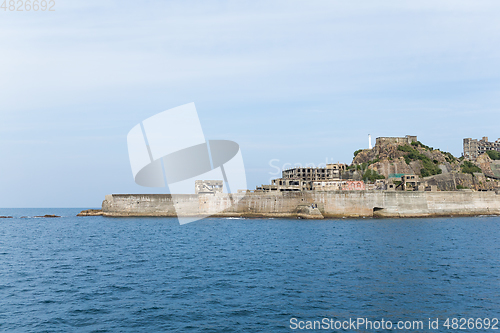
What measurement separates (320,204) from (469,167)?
75.3 meters

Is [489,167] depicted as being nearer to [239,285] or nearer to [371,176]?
[371,176]

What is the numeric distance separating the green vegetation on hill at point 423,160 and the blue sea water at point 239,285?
269ft

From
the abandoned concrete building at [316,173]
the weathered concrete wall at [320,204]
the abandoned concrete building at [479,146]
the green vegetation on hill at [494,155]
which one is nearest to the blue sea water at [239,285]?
the weathered concrete wall at [320,204]

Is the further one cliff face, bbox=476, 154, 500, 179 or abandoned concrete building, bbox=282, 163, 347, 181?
cliff face, bbox=476, 154, 500, 179

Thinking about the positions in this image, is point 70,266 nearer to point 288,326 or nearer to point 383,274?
point 288,326

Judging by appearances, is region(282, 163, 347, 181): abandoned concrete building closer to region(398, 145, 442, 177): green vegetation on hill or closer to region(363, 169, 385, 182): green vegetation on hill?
region(363, 169, 385, 182): green vegetation on hill

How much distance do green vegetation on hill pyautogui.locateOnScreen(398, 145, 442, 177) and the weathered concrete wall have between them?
83.0 ft

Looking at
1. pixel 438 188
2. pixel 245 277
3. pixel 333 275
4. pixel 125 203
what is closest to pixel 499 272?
pixel 333 275

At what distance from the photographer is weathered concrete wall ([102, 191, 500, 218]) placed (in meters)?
95.9

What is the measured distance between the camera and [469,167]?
140 metres

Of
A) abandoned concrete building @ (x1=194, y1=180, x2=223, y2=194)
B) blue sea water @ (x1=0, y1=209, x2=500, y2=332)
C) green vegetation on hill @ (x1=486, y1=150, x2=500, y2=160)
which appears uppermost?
green vegetation on hill @ (x1=486, y1=150, x2=500, y2=160)

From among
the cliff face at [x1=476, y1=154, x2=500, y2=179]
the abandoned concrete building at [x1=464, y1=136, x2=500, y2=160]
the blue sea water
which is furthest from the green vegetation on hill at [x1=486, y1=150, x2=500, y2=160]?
the blue sea water

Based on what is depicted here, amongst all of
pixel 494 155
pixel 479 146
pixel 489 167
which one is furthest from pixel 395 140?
pixel 479 146

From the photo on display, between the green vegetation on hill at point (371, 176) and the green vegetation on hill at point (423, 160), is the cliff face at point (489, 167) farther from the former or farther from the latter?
the green vegetation on hill at point (371, 176)
